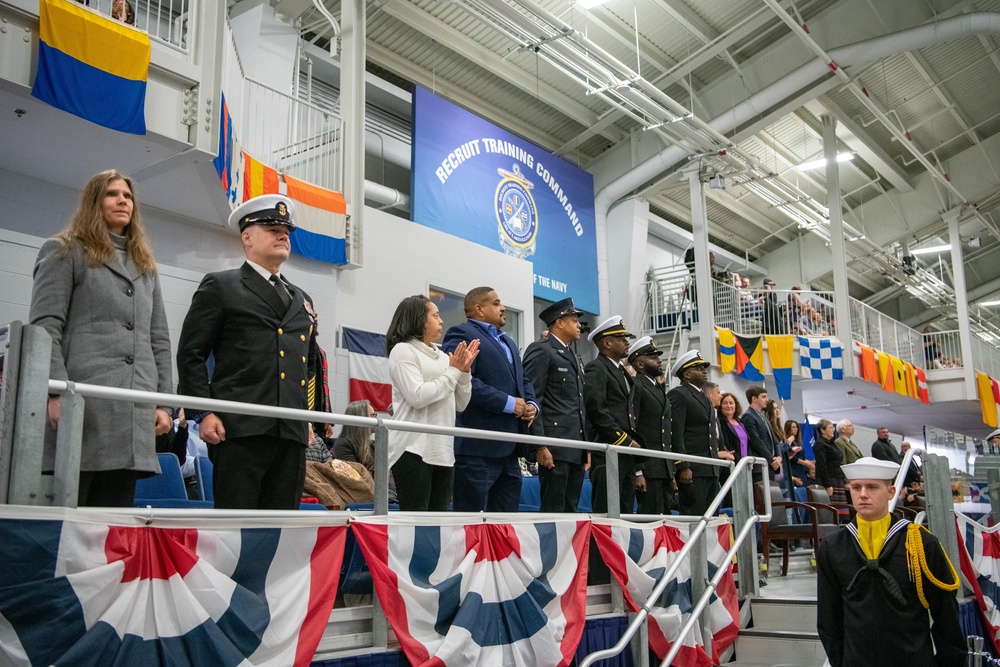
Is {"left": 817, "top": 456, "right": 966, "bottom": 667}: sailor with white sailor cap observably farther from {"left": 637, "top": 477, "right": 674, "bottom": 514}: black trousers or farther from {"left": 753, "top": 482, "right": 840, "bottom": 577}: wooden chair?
{"left": 753, "top": 482, "right": 840, "bottom": 577}: wooden chair

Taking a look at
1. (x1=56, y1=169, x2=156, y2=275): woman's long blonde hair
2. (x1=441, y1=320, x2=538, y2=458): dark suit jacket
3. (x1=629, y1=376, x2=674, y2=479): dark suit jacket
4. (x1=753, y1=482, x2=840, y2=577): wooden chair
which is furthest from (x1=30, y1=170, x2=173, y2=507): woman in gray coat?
(x1=753, y1=482, x2=840, y2=577): wooden chair

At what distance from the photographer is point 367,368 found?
30.2 ft

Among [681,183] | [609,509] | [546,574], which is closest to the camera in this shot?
[546,574]

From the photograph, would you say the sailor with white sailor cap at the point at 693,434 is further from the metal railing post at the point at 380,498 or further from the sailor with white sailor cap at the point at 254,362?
the sailor with white sailor cap at the point at 254,362

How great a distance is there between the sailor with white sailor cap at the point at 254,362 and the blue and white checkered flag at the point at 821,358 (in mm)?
13409

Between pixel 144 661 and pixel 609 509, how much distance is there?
2616 millimetres

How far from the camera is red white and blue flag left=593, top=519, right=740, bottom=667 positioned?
4.39 m

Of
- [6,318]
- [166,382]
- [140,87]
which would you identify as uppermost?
[140,87]

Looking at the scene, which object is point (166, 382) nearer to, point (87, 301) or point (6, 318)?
point (87, 301)

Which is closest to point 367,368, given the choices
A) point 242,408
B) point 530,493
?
point 530,493

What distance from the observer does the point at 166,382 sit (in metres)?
2.71

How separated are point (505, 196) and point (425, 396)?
30.4ft

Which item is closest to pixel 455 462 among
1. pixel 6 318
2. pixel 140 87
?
pixel 140 87

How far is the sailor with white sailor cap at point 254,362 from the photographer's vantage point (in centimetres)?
281
